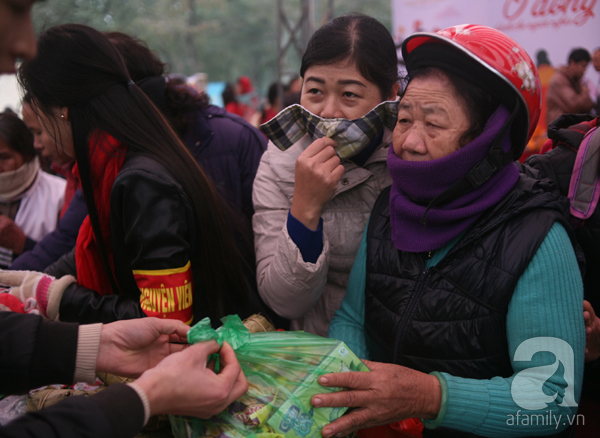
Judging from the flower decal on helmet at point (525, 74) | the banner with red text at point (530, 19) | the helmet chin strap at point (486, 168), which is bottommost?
the helmet chin strap at point (486, 168)

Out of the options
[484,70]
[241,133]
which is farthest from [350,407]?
[241,133]

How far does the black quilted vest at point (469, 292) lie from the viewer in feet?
4.56

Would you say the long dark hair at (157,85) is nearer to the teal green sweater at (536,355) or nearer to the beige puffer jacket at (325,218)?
the beige puffer jacket at (325,218)

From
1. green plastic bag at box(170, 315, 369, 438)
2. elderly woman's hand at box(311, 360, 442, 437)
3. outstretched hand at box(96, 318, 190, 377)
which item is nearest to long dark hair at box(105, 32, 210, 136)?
outstretched hand at box(96, 318, 190, 377)

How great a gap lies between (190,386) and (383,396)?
0.58m

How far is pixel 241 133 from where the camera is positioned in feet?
9.71

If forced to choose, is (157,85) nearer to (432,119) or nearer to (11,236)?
(11,236)

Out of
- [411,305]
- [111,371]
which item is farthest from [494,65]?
[111,371]

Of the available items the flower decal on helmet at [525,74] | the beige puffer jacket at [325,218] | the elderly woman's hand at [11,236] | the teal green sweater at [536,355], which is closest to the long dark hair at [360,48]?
the beige puffer jacket at [325,218]

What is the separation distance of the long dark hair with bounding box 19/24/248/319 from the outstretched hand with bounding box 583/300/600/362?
1.30 meters

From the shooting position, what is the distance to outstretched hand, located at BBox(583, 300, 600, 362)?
A: 5.24ft

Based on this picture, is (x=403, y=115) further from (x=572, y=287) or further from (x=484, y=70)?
(x=572, y=287)

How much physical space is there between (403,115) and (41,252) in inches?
86.6

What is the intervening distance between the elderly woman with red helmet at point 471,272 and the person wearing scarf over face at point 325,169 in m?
0.27
